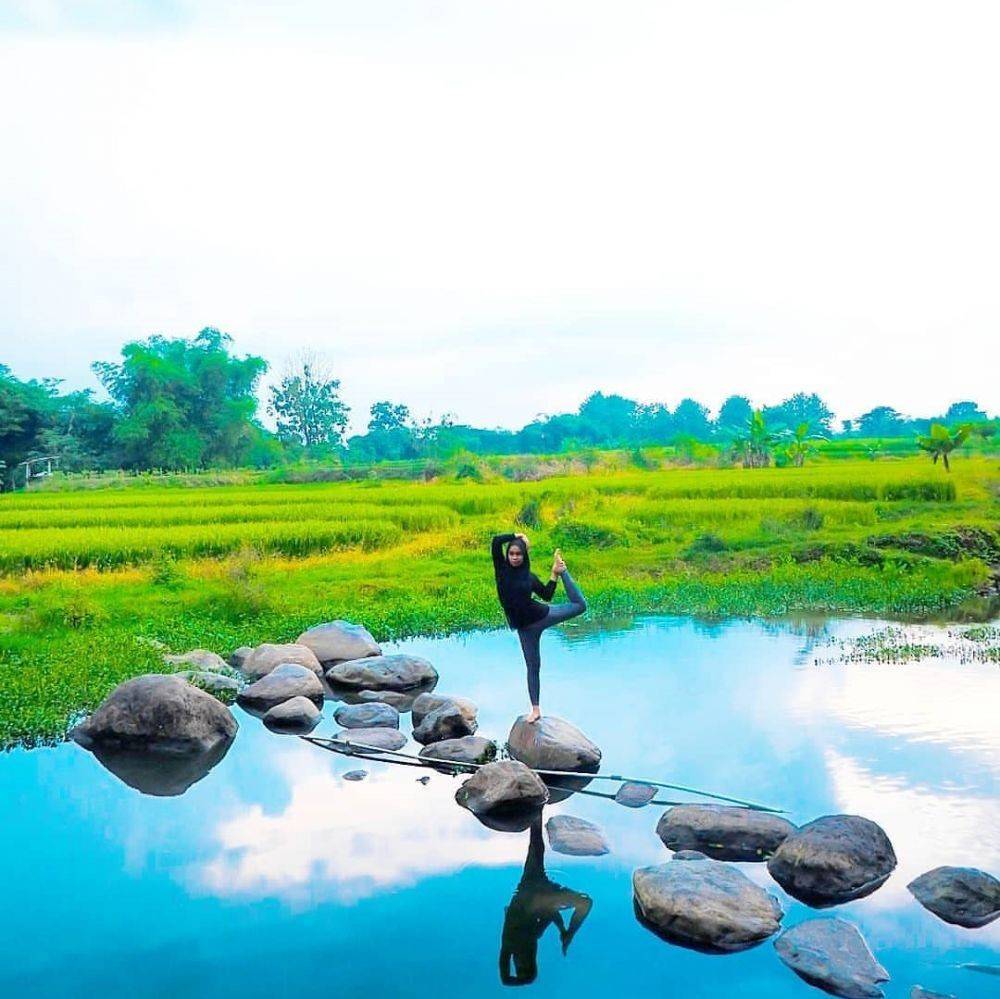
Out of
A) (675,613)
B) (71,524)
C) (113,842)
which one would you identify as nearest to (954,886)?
(113,842)

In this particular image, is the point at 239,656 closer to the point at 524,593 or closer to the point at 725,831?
the point at 524,593

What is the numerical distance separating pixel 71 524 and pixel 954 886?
20.3 meters

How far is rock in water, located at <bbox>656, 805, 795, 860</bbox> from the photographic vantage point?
6273mm

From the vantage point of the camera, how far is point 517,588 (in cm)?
742

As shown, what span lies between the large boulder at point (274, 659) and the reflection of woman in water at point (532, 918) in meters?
4.90

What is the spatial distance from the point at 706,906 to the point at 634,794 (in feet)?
6.09

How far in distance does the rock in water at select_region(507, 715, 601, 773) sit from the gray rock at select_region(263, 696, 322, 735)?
7.51 feet

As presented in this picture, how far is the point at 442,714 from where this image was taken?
28.7 feet

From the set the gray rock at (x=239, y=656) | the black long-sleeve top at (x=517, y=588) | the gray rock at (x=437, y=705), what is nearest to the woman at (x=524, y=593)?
the black long-sleeve top at (x=517, y=588)

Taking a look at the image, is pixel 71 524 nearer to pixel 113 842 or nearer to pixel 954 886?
pixel 113 842

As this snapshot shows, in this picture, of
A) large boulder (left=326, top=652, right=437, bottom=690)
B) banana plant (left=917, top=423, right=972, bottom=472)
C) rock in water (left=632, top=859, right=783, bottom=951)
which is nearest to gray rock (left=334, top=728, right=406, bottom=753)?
large boulder (left=326, top=652, right=437, bottom=690)

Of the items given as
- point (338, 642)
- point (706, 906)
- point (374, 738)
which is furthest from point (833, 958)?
point (338, 642)

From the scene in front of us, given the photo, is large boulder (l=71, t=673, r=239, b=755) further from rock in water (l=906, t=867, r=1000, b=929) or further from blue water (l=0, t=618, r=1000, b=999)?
rock in water (l=906, t=867, r=1000, b=929)

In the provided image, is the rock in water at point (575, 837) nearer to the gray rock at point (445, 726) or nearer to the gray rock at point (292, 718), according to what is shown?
the gray rock at point (445, 726)
